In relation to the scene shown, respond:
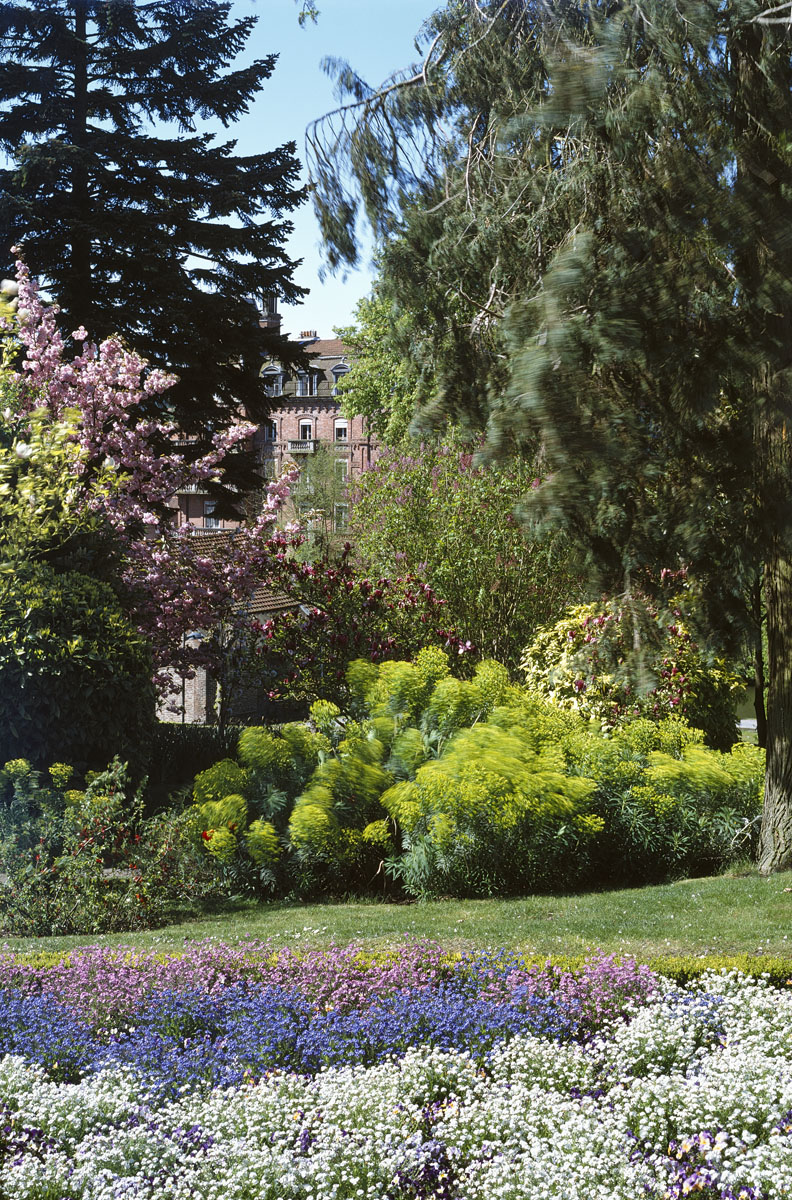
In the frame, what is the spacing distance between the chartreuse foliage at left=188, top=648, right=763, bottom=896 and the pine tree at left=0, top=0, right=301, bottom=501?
10015 mm

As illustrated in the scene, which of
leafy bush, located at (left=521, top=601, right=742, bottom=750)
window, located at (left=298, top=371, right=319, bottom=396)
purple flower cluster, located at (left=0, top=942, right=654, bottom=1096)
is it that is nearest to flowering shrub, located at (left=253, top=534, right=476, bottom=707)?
leafy bush, located at (left=521, top=601, right=742, bottom=750)

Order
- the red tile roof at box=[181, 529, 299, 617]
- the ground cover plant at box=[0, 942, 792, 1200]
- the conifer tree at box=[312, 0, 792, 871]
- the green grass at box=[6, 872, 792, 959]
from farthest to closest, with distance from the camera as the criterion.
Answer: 1. the red tile roof at box=[181, 529, 299, 617]
2. the green grass at box=[6, 872, 792, 959]
3. the conifer tree at box=[312, 0, 792, 871]
4. the ground cover plant at box=[0, 942, 792, 1200]

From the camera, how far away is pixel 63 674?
27.6 ft

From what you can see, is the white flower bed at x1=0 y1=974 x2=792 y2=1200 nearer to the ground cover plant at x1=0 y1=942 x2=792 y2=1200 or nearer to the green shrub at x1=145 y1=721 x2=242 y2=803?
the ground cover plant at x1=0 y1=942 x2=792 y2=1200

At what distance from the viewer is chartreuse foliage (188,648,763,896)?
715 centimetres

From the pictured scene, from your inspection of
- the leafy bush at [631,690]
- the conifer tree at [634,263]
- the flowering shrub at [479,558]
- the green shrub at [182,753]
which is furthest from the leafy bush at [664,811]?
the green shrub at [182,753]

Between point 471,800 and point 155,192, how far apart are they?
1369cm

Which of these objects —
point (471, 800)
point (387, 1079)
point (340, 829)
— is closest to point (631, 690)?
point (471, 800)

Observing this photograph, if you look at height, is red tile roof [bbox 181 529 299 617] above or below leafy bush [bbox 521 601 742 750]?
above

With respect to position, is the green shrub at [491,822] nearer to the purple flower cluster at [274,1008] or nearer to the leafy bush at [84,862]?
the leafy bush at [84,862]

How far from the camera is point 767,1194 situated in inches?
131

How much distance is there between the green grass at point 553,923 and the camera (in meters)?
5.64

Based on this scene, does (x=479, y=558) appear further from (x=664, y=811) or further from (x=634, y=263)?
(x=634, y=263)

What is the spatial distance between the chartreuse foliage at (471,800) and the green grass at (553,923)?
339mm
